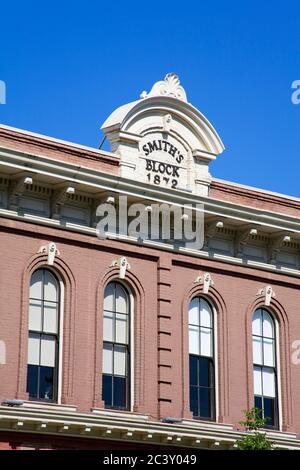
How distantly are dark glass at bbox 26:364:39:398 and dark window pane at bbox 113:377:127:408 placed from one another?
2271mm

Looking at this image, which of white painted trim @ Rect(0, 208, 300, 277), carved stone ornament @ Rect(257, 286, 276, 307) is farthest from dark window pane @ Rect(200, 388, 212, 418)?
white painted trim @ Rect(0, 208, 300, 277)

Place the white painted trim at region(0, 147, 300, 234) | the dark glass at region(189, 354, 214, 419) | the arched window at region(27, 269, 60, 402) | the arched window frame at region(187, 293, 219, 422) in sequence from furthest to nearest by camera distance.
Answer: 1. the arched window frame at region(187, 293, 219, 422)
2. the dark glass at region(189, 354, 214, 419)
3. the arched window at region(27, 269, 60, 402)
4. the white painted trim at region(0, 147, 300, 234)

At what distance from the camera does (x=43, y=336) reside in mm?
27828

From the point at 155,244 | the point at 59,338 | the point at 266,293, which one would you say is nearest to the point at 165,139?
the point at 155,244

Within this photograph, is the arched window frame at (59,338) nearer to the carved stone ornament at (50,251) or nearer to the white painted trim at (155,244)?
the carved stone ornament at (50,251)

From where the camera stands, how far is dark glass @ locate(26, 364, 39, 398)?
27219mm

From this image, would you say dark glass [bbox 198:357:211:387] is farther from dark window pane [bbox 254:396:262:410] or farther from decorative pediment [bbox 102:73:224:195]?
decorative pediment [bbox 102:73:224:195]

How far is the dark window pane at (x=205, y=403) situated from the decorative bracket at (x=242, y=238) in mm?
3848

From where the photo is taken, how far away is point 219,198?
104 feet

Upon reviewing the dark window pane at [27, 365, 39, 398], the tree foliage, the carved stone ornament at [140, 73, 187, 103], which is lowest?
the tree foliage

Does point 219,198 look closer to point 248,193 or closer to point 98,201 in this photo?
point 248,193

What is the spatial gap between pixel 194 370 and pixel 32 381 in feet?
16.1

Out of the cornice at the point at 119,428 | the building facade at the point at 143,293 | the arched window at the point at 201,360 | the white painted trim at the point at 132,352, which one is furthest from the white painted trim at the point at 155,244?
the cornice at the point at 119,428
